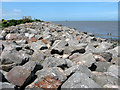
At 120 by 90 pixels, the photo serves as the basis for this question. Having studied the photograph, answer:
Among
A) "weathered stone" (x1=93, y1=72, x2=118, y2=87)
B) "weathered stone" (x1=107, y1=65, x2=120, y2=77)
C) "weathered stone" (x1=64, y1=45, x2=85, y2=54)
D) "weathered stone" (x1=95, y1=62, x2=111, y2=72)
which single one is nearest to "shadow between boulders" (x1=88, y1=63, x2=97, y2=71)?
"weathered stone" (x1=95, y1=62, x2=111, y2=72)

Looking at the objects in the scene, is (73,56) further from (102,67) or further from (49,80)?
(49,80)

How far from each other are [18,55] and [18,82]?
3.26 ft

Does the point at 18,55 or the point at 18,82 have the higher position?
the point at 18,55

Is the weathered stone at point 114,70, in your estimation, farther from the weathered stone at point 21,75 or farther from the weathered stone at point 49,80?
the weathered stone at point 21,75

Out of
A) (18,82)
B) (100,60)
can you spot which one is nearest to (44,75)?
(18,82)

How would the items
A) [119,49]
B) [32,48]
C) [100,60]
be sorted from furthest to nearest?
[32,48] < [119,49] < [100,60]

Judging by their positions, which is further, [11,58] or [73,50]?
[73,50]

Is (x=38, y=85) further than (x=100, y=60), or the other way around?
(x=100, y=60)

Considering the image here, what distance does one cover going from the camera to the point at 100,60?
132 inches

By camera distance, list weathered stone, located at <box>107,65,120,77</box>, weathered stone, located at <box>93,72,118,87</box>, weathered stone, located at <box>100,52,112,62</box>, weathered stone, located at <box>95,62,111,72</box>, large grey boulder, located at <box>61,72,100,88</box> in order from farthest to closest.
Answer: weathered stone, located at <box>100,52,112,62</box> → weathered stone, located at <box>95,62,111,72</box> → weathered stone, located at <box>107,65,120,77</box> → weathered stone, located at <box>93,72,118,87</box> → large grey boulder, located at <box>61,72,100,88</box>

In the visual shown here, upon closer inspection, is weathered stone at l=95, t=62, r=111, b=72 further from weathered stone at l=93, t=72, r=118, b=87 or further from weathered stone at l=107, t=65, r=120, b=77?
weathered stone at l=93, t=72, r=118, b=87

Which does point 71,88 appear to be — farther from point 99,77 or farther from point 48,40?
point 48,40

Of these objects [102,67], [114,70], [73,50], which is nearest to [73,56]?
[73,50]

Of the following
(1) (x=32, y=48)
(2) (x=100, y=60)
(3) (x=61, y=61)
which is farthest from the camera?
(1) (x=32, y=48)
